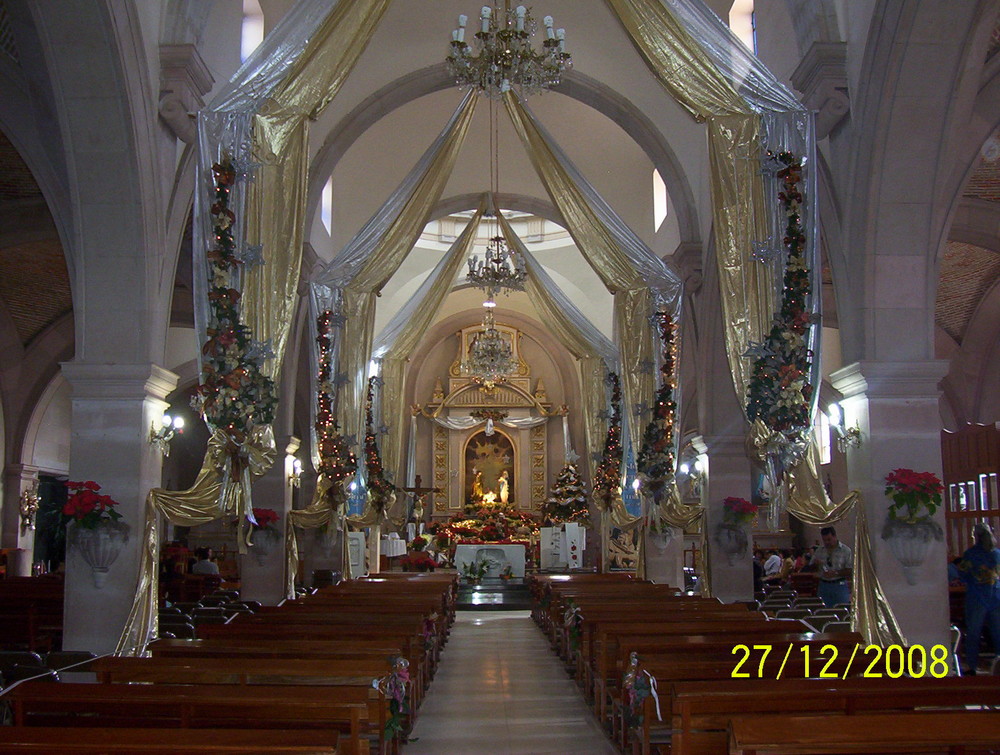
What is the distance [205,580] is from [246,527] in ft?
31.2

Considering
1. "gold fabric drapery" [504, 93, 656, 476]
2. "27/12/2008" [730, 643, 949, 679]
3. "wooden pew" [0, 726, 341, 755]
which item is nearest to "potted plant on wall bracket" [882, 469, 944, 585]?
"27/12/2008" [730, 643, 949, 679]

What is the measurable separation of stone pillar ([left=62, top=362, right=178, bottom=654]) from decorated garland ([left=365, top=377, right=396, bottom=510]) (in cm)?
852

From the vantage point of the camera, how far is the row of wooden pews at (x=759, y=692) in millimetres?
4363

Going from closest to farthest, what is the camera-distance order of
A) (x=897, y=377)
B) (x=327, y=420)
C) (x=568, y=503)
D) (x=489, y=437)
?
(x=897, y=377), (x=327, y=420), (x=568, y=503), (x=489, y=437)

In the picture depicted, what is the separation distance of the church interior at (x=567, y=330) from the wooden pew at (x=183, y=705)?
2 cm

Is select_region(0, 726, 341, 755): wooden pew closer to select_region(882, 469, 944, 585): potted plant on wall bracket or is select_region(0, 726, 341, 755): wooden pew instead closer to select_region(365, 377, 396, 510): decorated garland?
select_region(882, 469, 944, 585): potted plant on wall bracket

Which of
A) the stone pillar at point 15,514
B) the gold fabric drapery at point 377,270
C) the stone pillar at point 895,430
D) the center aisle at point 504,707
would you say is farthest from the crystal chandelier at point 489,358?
the stone pillar at point 895,430

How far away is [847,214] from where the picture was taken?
389 inches

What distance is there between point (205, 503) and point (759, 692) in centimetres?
543

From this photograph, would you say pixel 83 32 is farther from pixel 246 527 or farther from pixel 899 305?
pixel 899 305

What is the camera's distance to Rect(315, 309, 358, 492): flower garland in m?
14.8

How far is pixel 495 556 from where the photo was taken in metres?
24.4

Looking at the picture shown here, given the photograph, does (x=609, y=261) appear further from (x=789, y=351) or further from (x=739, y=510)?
(x=789, y=351)

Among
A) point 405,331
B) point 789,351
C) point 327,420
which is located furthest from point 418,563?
point 789,351
